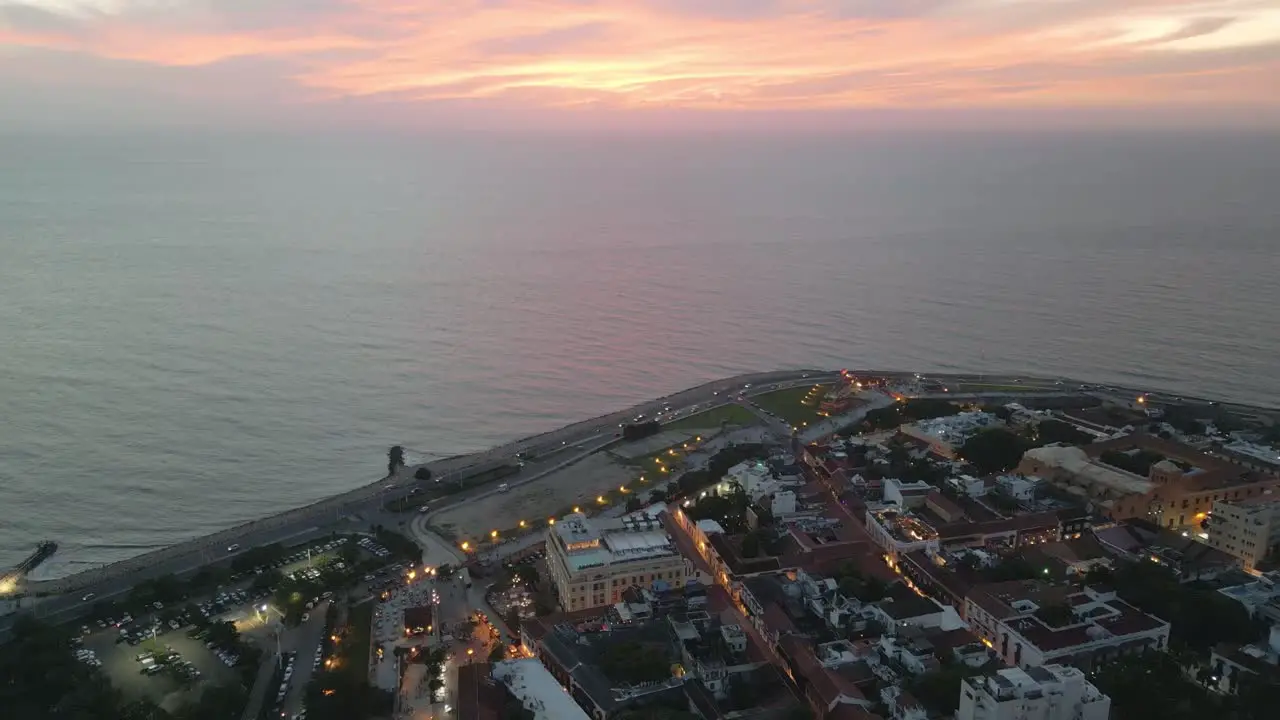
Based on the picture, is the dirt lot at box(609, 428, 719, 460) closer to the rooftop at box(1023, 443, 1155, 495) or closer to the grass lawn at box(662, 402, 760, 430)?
the grass lawn at box(662, 402, 760, 430)

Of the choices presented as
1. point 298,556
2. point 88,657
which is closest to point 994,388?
point 298,556

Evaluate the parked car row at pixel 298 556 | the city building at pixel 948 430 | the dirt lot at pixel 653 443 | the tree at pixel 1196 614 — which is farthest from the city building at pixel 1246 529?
the parked car row at pixel 298 556

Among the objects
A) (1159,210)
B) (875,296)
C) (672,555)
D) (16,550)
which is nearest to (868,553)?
(672,555)

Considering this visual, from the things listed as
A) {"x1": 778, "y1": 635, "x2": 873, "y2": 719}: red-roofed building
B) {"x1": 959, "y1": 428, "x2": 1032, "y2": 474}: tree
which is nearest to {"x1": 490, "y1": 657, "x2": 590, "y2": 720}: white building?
{"x1": 778, "y1": 635, "x2": 873, "y2": 719}: red-roofed building

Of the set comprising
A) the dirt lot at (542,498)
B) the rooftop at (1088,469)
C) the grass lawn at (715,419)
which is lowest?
the dirt lot at (542,498)

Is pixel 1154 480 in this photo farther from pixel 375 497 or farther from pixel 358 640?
pixel 375 497

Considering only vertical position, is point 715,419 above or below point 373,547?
below

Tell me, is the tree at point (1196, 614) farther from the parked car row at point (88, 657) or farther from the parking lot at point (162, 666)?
the parked car row at point (88, 657)
